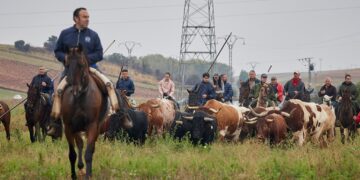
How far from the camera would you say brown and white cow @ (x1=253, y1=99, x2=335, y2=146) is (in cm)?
1848

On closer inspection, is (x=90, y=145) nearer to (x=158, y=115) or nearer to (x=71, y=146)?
(x=71, y=146)

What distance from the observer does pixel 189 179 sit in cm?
1160

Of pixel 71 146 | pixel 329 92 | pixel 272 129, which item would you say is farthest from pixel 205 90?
pixel 71 146

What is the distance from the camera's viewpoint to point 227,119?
20.3m

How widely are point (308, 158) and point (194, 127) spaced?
560 centimetres

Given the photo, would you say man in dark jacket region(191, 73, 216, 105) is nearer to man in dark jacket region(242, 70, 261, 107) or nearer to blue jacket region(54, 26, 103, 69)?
man in dark jacket region(242, 70, 261, 107)

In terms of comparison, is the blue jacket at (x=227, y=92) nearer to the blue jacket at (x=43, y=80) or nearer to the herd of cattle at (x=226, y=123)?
the herd of cattle at (x=226, y=123)

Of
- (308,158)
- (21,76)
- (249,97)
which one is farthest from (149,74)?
(308,158)

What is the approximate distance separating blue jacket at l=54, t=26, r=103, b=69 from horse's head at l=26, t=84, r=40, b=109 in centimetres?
762

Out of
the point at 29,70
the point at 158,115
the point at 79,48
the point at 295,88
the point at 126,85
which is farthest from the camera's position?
the point at 29,70

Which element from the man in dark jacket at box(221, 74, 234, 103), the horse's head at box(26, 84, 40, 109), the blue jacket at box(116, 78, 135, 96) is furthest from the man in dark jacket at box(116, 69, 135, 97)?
the man in dark jacket at box(221, 74, 234, 103)

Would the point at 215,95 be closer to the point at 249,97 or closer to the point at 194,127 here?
the point at 249,97

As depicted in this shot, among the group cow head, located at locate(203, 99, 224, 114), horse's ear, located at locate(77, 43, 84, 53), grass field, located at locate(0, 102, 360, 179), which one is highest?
horse's ear, located at locate(77, 43, 84, 53)

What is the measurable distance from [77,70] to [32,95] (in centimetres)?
860
